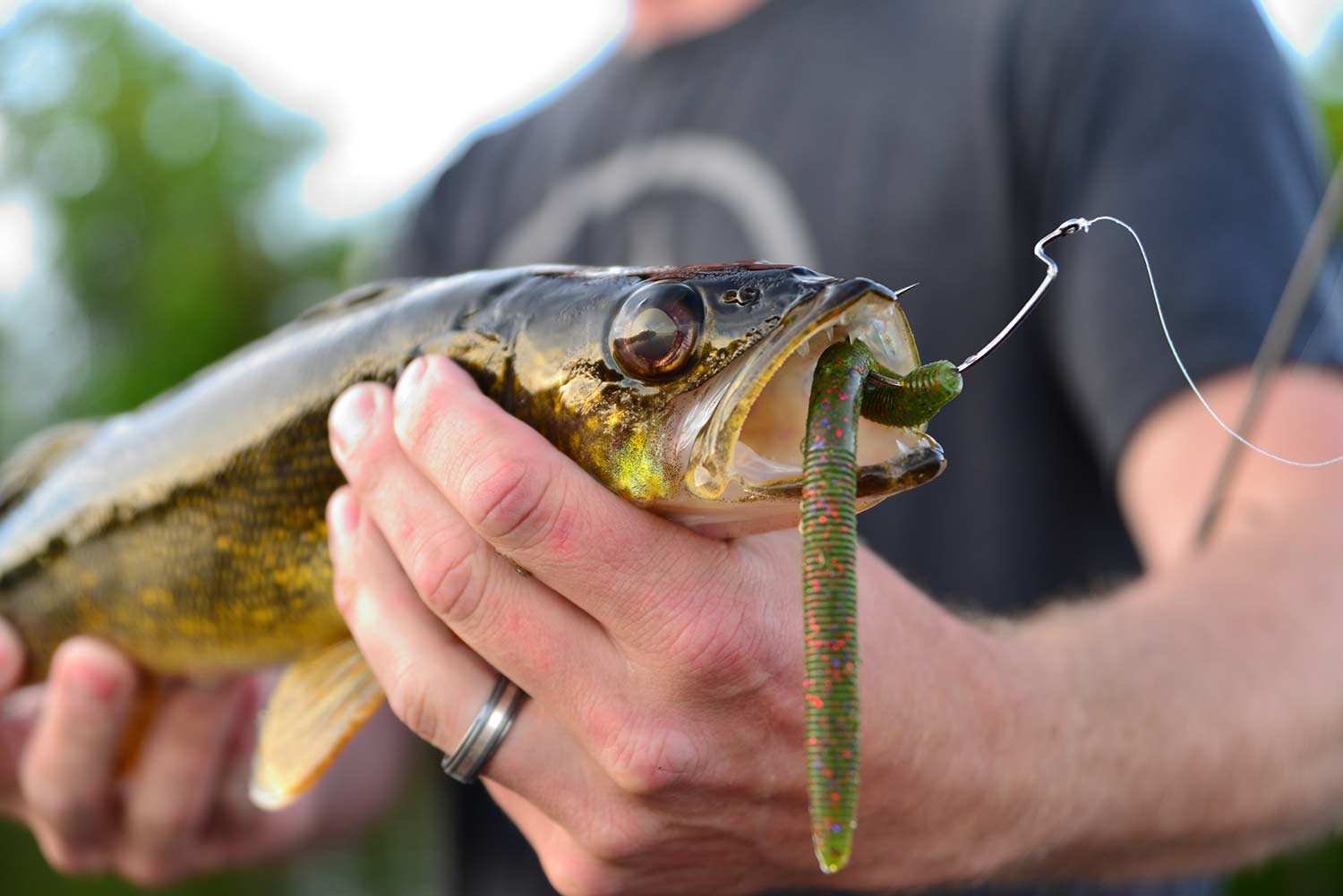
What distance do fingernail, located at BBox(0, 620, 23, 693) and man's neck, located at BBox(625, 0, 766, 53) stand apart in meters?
2.32

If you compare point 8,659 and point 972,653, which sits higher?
point 972,653

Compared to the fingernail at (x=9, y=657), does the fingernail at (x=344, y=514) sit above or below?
above

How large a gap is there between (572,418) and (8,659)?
1829 millimetres

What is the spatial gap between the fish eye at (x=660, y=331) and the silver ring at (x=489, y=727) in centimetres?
49

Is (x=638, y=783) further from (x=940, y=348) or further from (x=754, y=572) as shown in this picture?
(x=940, y=348)

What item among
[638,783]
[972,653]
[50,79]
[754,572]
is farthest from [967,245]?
[50,79]

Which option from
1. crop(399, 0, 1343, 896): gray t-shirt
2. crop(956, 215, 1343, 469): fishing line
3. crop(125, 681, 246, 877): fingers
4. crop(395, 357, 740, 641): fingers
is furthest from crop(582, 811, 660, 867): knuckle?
crop(125, 681, 246, 877): fingers

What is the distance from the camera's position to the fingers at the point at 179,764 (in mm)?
2406

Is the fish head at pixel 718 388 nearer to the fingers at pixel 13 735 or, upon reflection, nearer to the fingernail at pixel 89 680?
the fingernail at pixel 89 680

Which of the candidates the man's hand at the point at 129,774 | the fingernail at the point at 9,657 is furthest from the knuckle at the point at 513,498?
the fingernail at the point at 9,657

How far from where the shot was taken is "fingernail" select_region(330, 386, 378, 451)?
1414 millimetres

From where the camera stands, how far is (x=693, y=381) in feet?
3.85

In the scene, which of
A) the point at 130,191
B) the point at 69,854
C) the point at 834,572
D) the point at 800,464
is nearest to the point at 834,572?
Answer: the point at 834,572

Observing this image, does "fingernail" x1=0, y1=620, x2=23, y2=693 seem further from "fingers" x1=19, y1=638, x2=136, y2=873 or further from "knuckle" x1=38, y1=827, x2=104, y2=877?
"knuckle" x1=38, y1=827, x2=104, y2=877
